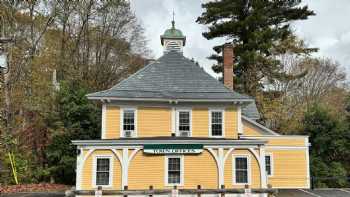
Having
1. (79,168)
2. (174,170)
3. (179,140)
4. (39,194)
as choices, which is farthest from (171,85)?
(39,194)

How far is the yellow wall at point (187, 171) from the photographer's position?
17.3 meters

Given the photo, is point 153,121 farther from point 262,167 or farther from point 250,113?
point 250,113

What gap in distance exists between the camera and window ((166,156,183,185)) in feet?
57.5

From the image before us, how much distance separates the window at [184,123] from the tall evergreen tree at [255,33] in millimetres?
13079

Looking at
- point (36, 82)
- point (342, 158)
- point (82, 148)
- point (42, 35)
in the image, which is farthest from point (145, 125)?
point (342, 158)

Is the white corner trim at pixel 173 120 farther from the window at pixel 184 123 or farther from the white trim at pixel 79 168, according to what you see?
the white trim at pixel 79 168

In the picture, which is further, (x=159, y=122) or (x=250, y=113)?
(x=250, y=113)

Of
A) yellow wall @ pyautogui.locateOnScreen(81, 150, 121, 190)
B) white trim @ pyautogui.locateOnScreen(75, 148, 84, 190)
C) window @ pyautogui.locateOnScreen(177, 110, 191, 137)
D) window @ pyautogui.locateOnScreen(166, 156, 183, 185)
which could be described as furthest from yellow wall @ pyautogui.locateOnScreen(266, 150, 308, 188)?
white trim @ pyautogui.locateOnScreen(75, 148, 84, 190)

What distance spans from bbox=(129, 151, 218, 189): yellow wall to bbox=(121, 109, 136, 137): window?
2429mm

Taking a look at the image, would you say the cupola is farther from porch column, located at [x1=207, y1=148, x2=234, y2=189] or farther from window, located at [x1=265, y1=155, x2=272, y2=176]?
window, located at [x1=265, y1=155, x2=272, y2=176]

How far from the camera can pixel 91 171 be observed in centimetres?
1706

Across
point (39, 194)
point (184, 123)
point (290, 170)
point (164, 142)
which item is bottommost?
point (39, 194)

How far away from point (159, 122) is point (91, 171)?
4864 millimetres

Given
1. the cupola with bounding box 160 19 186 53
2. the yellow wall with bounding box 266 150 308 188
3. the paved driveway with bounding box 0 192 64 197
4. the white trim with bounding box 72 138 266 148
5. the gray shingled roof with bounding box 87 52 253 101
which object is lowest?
the paved driveway with bounding box 0 192 64 197
